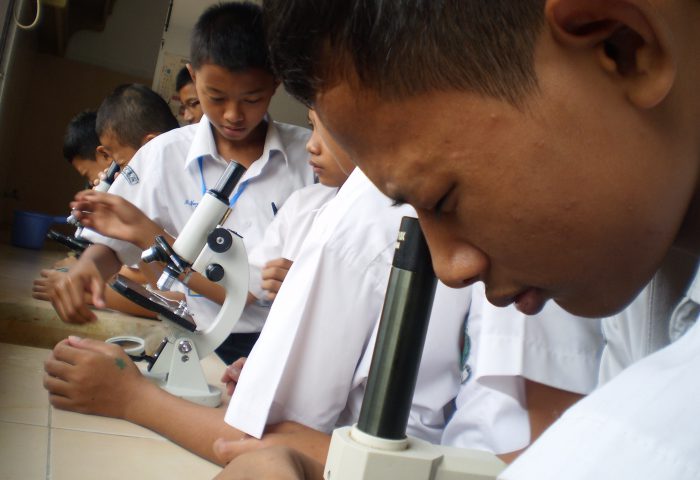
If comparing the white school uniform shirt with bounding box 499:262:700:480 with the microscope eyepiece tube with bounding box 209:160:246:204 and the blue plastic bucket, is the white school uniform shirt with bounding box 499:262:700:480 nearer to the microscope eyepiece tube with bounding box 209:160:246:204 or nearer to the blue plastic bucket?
the microscope eyepiece tube with bounding box 209:160:246:204

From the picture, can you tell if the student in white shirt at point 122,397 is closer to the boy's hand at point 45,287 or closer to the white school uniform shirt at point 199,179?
the boy's hand at point 45,287

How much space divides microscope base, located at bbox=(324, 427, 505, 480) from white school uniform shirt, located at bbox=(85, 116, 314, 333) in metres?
1.65

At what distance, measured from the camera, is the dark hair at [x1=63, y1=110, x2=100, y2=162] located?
3943 mm

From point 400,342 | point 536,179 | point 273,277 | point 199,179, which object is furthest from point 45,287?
point 536,179

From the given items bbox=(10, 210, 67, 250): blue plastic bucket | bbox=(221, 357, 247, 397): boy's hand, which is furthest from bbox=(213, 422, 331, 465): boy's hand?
bbox=(10, 210, 67, 250): blue plastic bucket

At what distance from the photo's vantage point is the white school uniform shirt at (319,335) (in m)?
0.99

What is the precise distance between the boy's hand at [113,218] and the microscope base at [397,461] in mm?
1332

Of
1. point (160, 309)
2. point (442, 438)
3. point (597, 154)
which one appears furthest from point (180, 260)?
point (597, 154)

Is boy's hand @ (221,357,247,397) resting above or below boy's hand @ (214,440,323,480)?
below

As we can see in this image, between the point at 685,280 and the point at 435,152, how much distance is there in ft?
1.18

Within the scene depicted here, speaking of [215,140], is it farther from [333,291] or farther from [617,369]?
[617,369]

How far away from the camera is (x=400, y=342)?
0.59m

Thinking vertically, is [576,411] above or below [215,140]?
below

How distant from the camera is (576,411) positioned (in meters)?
0.36
